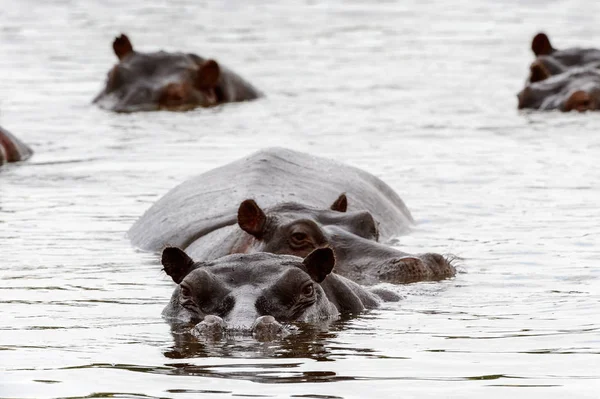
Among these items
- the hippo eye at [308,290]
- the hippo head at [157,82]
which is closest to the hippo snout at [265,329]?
the hippo eye at [308,290]

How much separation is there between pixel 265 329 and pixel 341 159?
9216 millimetres

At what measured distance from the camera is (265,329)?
746 cm

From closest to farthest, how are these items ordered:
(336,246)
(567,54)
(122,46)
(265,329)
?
1. (265,329)
2. (336,246)
3. (122,46)
4. (567,54)

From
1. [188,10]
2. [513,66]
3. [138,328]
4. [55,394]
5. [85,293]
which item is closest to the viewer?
[55,394]

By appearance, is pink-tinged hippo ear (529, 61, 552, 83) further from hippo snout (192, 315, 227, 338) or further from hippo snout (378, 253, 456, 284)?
hippo snout (192, 315, 227, 338)

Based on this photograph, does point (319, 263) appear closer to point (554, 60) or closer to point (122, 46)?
point (122, 46)

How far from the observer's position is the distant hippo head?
9672 mm

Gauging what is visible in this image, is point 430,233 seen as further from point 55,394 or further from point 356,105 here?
point 356,105

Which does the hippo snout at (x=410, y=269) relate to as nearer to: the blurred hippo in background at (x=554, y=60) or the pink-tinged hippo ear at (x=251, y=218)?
the pink-tinged hippo ear at (x=251, y=218)

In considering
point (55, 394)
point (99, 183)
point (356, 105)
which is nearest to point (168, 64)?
point (356, 105)

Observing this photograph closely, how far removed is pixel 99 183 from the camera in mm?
14992

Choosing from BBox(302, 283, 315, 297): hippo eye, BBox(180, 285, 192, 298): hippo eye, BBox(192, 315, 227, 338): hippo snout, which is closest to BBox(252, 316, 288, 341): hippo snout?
BBox(192, 315, 227, 338): hippo snout

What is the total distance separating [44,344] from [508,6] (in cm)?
3027

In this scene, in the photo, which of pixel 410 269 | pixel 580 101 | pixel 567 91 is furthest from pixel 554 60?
pixel 410 269
